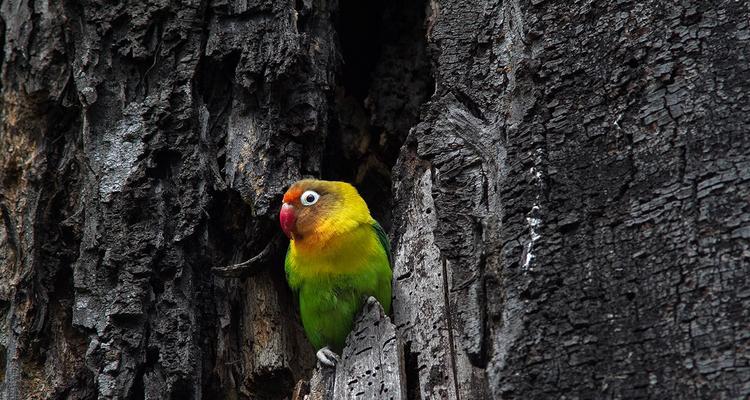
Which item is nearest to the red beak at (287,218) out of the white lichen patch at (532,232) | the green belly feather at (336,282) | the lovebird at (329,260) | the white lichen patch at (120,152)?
the lovebird at (329,260)

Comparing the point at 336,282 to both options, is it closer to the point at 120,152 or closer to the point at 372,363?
the point at 372,363

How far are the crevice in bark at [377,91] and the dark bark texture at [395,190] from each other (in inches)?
0.6

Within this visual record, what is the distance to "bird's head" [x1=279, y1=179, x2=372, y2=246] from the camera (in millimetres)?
4641

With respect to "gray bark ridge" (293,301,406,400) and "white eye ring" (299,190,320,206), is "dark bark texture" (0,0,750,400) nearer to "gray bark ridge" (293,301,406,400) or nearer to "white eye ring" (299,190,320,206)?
"gray bark ridge" (293,301,406,400)

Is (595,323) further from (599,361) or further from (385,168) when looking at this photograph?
(385,168)

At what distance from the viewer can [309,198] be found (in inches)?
186

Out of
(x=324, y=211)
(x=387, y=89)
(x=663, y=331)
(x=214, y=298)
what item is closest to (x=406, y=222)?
(x=324, y=211)

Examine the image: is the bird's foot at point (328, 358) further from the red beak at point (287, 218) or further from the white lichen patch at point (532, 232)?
the white lichen patch at point (532, 232)

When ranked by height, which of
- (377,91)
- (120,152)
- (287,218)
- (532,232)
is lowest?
(532,232)

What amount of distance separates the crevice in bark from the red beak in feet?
2.35

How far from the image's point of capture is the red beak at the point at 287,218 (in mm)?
4582

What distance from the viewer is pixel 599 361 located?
8.61ft

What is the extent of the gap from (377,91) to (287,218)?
136 centimetres

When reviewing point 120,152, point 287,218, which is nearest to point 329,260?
point 287,218
